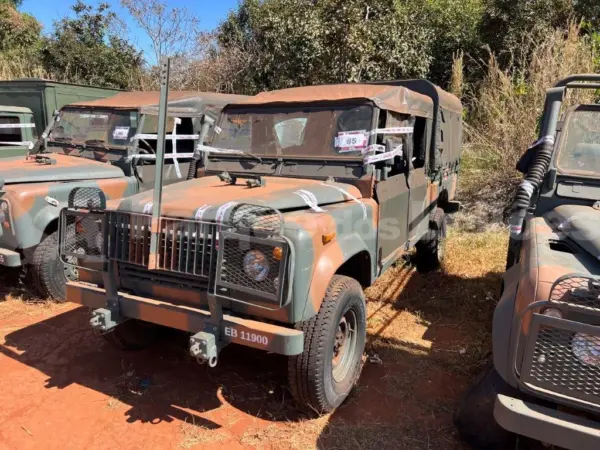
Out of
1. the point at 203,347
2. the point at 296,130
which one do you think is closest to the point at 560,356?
the point at 203,347

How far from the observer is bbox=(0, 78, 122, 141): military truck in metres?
8.24

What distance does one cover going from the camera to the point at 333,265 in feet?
9.54

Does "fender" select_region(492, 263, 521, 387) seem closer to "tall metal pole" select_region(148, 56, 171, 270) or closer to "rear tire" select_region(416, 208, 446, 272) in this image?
"tall metal pole" select_region(148, 56, 171, 270)

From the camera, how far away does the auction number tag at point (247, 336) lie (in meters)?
2.66

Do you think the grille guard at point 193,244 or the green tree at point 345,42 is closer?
the grille guard at point 193,244

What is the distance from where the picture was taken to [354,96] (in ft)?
12.8

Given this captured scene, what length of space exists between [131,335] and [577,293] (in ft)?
10.2

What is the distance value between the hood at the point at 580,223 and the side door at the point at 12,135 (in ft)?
23.3

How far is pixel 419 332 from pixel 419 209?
4.08 ft

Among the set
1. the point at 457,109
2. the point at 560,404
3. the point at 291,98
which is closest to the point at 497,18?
the point at 457,109

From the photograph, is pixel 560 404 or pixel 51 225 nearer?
pixel 560 404

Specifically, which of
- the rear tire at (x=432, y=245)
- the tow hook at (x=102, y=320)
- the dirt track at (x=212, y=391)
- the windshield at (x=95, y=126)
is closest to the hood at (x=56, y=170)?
the windshield at (x=95, y=126)

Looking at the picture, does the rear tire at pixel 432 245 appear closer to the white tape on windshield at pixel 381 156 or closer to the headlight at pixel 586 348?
the white tape on windshield at pixel 381 156

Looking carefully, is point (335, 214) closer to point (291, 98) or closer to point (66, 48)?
point (291, 98)
